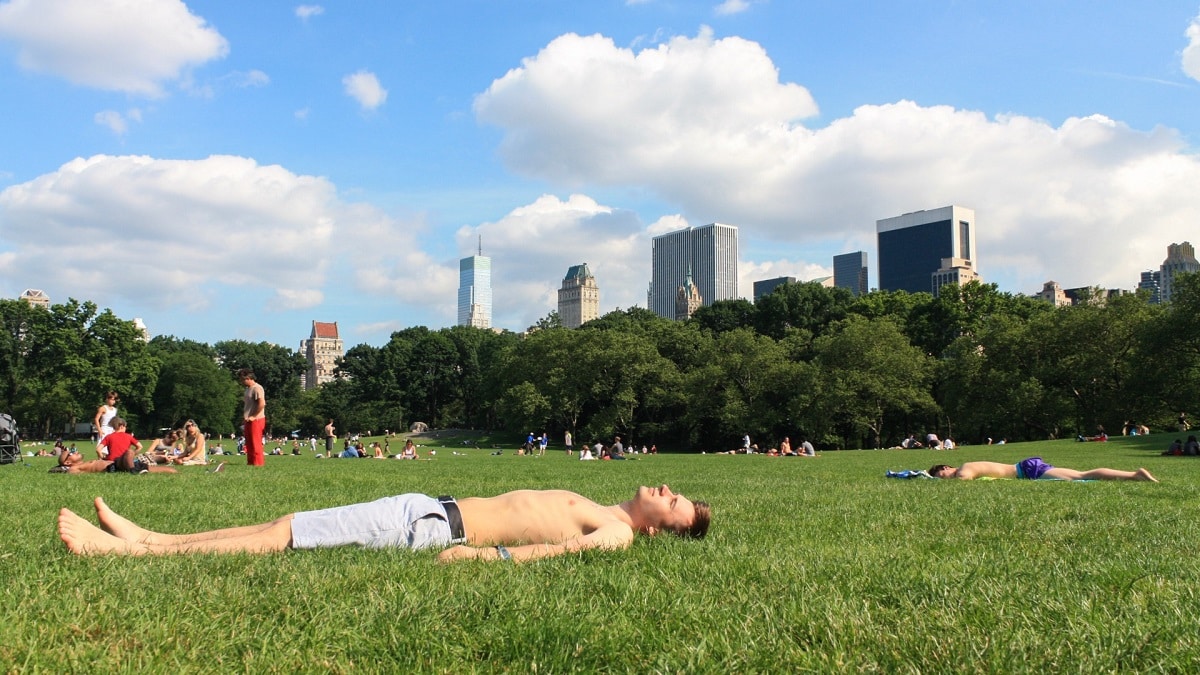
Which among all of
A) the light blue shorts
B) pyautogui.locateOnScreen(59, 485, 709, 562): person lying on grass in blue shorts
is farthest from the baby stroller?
the light blue shorts

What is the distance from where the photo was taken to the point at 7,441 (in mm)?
20281

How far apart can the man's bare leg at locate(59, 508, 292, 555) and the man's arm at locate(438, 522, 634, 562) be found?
122cm

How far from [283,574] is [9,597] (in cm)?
117

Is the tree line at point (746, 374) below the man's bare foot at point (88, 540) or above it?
above

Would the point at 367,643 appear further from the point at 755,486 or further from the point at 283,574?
the point at 755,486

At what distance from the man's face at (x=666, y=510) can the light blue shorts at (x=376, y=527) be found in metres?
1.61

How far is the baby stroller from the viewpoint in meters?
20.2

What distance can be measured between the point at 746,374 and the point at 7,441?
171ft

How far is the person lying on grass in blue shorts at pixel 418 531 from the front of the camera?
5.23 metres

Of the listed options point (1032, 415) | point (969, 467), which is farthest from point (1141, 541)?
point (1032, 415)

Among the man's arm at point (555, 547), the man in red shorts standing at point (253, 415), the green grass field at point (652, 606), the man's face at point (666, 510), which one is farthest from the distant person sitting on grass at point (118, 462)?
the man's arm at point (555, 547)

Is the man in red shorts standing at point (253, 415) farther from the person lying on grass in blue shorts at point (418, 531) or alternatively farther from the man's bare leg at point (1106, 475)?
the man's bare leg at point (1106, 475)

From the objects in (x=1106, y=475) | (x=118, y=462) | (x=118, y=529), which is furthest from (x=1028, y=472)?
(x=118, y=462)

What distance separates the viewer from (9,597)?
3674 millimetres
